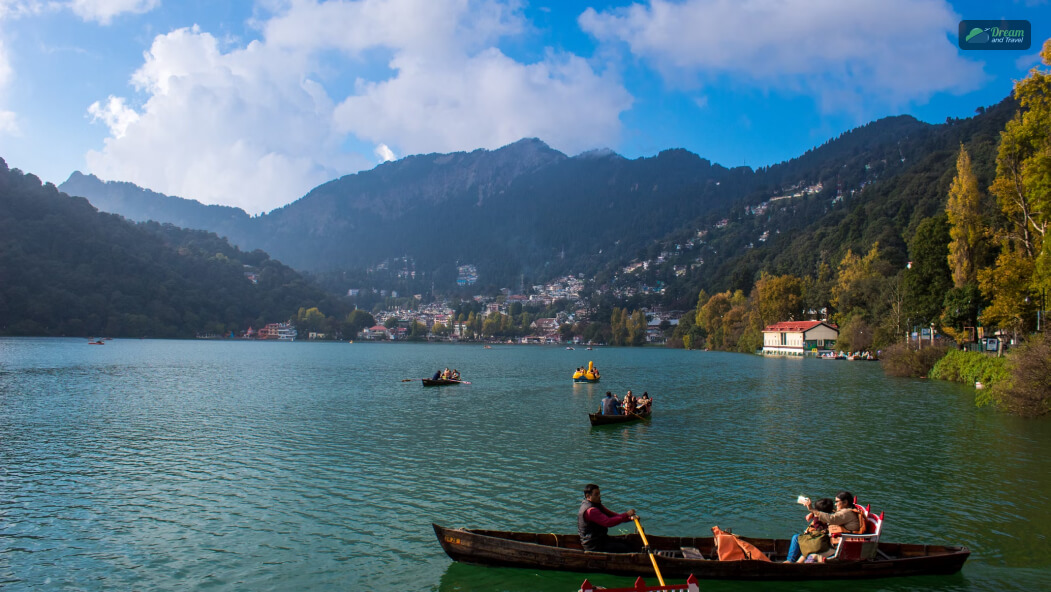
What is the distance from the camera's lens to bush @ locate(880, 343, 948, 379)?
167ft

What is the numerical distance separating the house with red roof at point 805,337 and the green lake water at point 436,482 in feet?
226

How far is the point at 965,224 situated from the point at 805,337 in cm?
5691

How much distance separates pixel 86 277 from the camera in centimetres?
14450

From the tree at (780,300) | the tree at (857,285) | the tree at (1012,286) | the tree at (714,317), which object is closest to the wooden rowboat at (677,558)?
the tree at (1012,286)

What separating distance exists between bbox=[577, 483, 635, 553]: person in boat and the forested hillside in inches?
6244

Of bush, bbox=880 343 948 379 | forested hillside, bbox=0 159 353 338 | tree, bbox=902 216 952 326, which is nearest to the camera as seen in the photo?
bush, bbox=880 343 948 379

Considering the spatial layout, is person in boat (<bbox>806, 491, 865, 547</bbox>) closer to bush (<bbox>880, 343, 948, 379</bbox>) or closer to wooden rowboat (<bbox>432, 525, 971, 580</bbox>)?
wooden rowboat (<bbox>432, 525, 971, 580</bbox>)

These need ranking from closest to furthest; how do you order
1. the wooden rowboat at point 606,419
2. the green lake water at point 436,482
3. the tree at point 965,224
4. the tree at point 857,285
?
1. the green lake water at point 436,482
2. the wooden rowboat at point 606,419
3. the tree at point 965,224
4. the tree at point 857,285

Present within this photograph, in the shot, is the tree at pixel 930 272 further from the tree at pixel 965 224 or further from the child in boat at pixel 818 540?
the child in boat at pixel 818 540

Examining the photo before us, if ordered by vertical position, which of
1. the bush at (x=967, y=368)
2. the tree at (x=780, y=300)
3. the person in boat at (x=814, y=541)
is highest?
the tree at (x=780, y=300)

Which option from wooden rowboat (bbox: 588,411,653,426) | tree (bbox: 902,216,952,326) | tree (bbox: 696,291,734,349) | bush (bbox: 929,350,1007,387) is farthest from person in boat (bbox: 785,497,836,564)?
tree (bbox: 696,291,734,349)

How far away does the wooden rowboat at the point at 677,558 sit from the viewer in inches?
414

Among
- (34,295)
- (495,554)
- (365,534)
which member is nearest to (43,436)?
(365,534)

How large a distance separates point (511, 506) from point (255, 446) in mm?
13016
